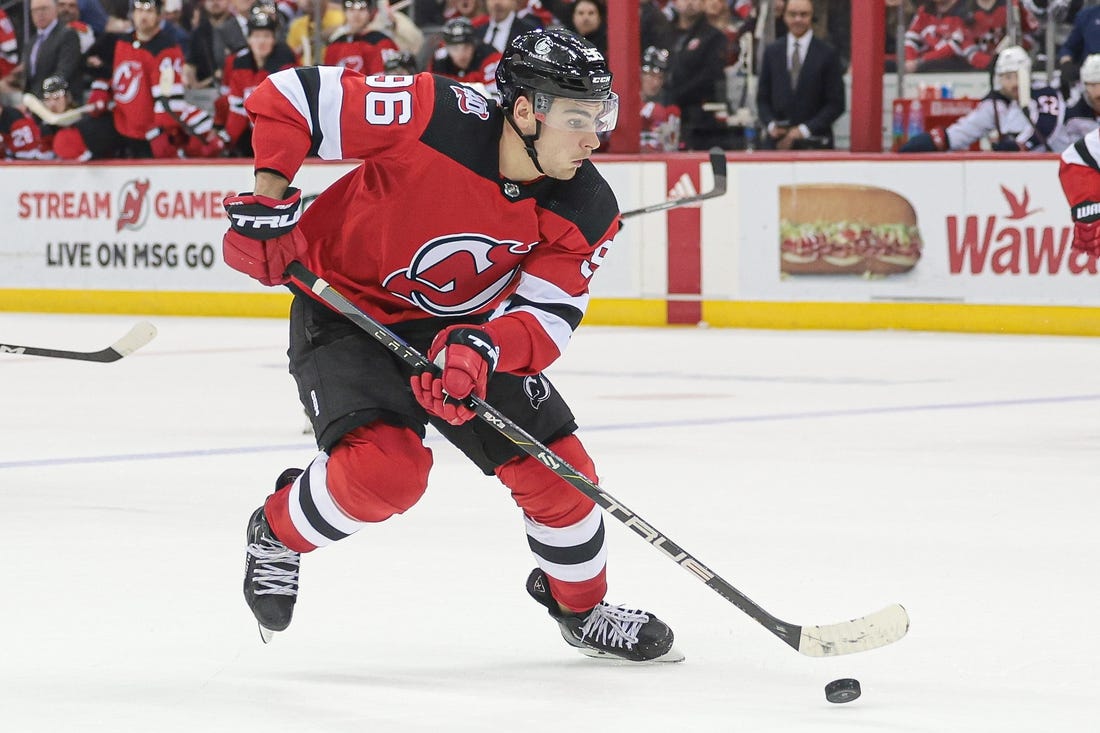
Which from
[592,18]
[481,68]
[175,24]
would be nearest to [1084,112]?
[592,18]

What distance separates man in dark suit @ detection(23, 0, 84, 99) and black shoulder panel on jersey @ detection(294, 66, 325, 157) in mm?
9386

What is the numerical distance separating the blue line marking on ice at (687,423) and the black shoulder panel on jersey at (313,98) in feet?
8.57

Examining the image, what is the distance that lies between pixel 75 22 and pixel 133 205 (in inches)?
52.9

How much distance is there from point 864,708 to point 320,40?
9.14m

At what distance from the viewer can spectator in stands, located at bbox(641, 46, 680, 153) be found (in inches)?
417

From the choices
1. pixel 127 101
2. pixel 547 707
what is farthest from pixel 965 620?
pixel 127 101

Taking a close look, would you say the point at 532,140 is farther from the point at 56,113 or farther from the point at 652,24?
the point at 56,113

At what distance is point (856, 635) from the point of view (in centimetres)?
292

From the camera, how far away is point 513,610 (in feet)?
11.4

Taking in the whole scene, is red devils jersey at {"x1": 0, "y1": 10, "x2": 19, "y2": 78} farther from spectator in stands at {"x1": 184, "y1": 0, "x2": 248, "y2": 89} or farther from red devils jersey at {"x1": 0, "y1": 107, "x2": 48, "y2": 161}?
spectator in stands at {"x1": 184, "y1": 0, "x2": 248, "y2": 89}

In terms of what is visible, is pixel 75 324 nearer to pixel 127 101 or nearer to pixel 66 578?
pixel 127 101

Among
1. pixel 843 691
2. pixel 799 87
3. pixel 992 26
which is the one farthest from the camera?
pixel 799 87

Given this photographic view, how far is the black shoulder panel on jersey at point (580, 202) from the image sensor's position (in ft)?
10.1

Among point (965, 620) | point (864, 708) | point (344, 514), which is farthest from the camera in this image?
point (965, 620)
